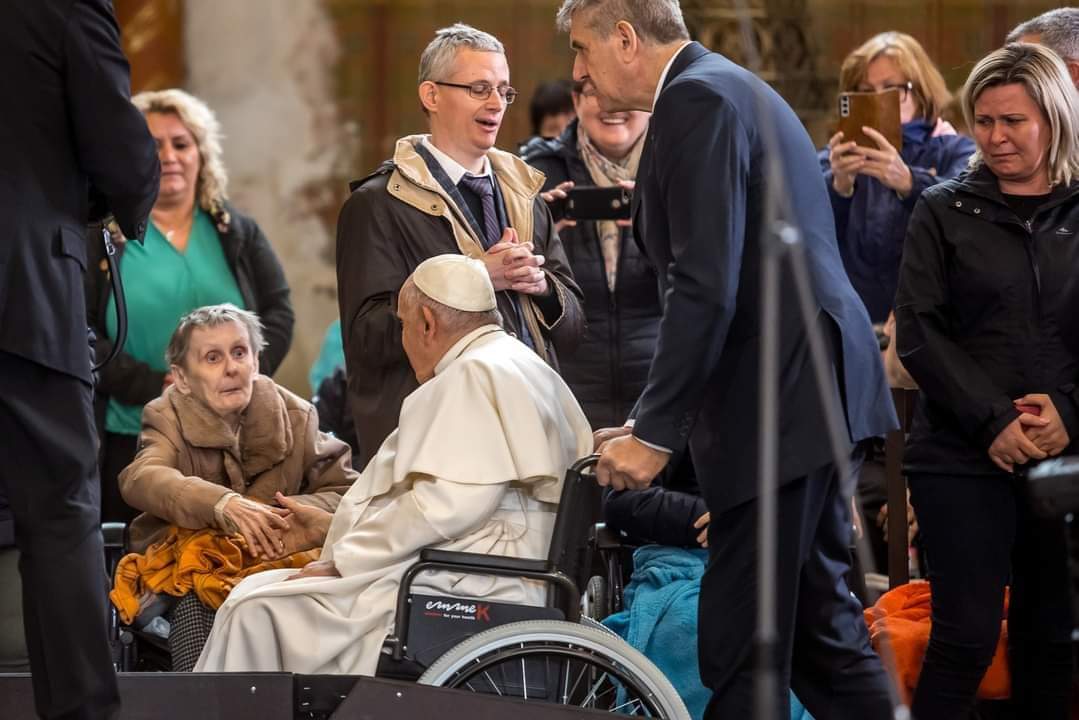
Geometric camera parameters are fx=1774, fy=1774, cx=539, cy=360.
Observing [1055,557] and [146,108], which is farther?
[146,108]

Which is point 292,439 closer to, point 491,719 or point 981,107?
point 491,719

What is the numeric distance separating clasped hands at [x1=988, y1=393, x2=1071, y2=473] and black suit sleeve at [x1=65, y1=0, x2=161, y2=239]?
1.80 metres

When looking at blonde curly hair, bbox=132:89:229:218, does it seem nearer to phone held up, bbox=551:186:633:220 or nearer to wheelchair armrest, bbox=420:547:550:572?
phone held up, bbox=551:186:633:220

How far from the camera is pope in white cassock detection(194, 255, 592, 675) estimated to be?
11.8 feet

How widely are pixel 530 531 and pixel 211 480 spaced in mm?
1055

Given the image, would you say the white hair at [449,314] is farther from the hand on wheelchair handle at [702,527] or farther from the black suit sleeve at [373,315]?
the hand on wheelchair handle at [702,527]

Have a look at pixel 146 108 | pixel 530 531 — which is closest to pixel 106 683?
pixel 530 531

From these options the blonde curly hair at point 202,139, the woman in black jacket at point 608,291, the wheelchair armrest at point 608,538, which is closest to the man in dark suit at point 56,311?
the wheelchair armrest at point 608,538

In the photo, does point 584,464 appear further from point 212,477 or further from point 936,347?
point 212,477

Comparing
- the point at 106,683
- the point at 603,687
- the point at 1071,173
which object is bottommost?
the point at 603,687

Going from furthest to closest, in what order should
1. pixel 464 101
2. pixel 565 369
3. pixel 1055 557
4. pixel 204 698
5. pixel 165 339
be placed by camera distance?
pixel 165 339, pixel 565 369, pixel 464 101, pixel 1055 557, pixel 204 698

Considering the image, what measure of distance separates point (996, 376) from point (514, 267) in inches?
43.6

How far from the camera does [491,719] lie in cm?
327

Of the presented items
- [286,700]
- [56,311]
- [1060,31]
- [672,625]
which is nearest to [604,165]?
[1060,31]
